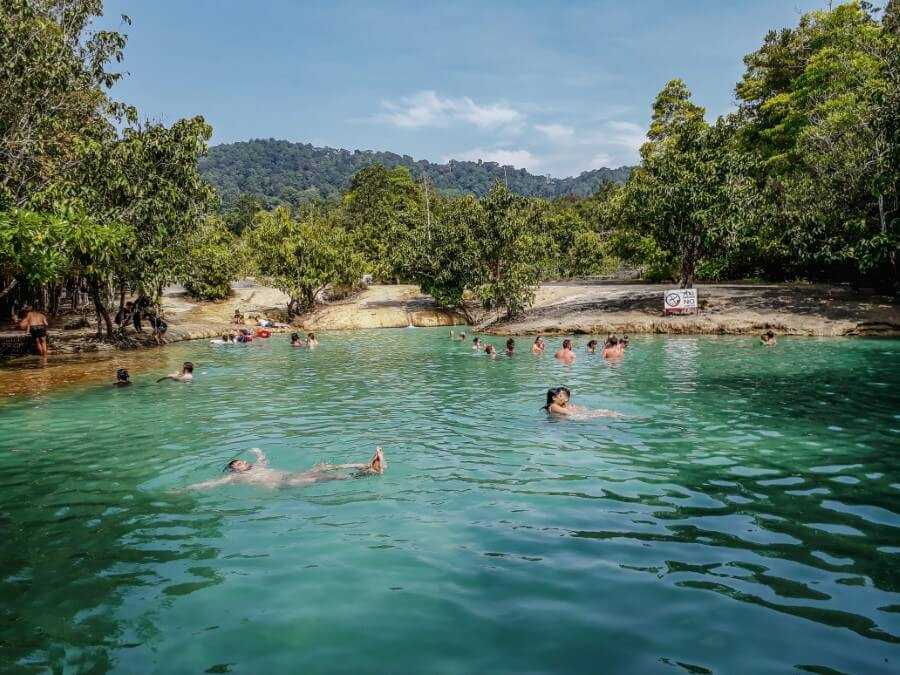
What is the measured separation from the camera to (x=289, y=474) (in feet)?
33.8

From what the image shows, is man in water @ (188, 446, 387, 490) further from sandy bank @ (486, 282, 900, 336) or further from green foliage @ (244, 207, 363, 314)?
green foliage @ (244, 207, 363, 314)

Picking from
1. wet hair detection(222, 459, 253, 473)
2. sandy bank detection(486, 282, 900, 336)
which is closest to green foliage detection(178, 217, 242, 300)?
sandy bank detection(486, 282, 900, 336)

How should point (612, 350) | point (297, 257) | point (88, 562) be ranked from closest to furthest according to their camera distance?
point (88, 562) → point (612, 350) → point (297, 257)

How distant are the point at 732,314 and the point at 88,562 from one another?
3496 cm

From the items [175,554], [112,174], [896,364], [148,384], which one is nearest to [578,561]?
[175,554]

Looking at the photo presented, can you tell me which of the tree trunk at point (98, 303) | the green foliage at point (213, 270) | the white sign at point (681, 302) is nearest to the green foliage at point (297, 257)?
the green foliage at point (213, 270)

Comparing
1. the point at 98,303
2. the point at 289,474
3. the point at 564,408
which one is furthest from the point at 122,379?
the point at 564,408

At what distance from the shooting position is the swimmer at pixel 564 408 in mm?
14242

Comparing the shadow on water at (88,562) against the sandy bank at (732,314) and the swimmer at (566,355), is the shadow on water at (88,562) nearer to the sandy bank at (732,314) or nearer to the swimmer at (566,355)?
the swimmer at (566,355)

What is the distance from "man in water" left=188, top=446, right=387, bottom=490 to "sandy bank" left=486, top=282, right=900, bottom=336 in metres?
28.1

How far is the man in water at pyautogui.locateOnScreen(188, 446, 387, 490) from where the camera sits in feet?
33.0

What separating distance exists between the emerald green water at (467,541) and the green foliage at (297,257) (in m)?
34.7

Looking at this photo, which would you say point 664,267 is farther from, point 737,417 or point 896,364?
point 737,417

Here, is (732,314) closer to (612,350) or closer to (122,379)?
(612,350)
